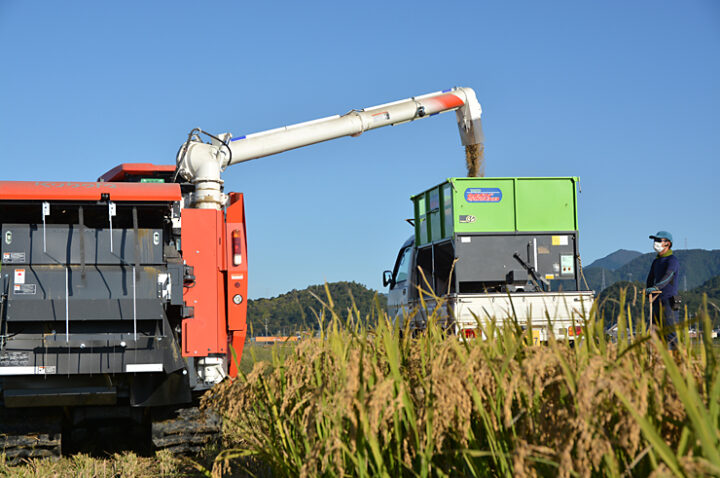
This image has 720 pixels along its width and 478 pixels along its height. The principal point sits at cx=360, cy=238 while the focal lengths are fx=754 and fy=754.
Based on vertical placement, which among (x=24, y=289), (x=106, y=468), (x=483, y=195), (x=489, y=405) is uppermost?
(x=483, y=195)

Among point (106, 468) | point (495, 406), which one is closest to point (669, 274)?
point (106, 468)

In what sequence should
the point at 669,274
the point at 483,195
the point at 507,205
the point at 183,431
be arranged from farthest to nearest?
1. the point at 507,205
2. the point at 483,195
3. the point at 669,274
4. the point at 183,431

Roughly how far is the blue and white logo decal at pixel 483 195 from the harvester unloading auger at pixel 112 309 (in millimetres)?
5394

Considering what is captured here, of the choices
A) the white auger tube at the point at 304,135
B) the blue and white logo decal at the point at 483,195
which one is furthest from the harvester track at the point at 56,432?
the blue and white logo decal at the point at 483,195

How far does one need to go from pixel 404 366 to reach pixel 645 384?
1792mm

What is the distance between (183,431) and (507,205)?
7.19 m

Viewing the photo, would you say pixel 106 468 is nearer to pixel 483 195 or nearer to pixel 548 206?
pixel 483 195

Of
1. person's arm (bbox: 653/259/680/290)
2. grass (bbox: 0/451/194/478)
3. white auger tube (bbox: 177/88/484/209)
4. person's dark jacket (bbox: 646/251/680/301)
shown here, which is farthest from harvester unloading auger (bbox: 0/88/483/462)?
person's dark jacket (bbox: 646/251/680/301)

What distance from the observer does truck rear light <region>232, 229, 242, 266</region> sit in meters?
7.70

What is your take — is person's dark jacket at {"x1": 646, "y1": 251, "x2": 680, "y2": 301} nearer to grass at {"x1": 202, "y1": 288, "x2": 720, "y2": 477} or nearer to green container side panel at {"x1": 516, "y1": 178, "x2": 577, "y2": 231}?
green container side panel at {"x1": 516, "y1": 178, "x2": 577, "y2": 231}

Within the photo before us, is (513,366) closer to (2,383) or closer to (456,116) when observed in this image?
(2,383)

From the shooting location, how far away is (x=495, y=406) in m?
3.26

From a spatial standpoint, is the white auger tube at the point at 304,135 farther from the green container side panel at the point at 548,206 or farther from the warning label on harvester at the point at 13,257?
the green container side panel at the point at 548,206

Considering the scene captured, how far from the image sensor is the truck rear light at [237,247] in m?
7.70
